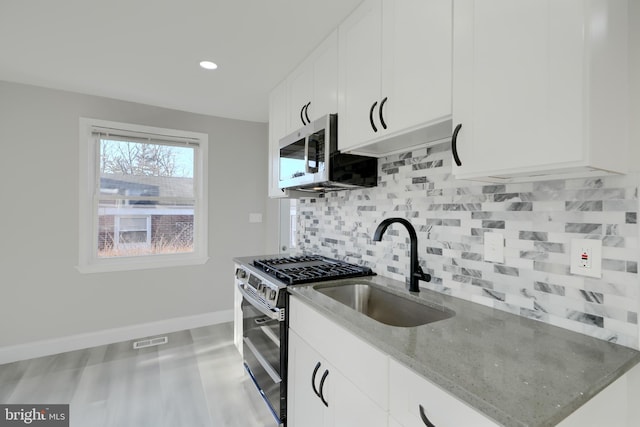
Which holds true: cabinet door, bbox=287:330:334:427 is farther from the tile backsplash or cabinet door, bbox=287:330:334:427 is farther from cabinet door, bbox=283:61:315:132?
cabinet door, bbox=283:61:315:132

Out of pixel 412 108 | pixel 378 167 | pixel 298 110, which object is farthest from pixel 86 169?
pixel 412 108

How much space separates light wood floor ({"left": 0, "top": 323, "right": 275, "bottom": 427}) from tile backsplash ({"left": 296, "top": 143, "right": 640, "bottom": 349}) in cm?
143

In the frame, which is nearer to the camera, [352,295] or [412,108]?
[412,108]

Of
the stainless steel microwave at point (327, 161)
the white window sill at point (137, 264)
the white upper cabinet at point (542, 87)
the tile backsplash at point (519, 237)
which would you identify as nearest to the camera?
the white upper cabinet at point (542, 87)

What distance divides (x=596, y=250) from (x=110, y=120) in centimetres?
377

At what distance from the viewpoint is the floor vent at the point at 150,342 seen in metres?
2.89

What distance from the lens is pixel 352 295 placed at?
1.72 meters

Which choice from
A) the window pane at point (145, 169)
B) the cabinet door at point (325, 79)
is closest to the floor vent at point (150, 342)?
the window pane at point (145, 169)

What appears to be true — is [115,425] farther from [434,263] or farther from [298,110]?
[298,110]

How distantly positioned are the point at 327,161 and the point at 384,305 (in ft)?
2.90

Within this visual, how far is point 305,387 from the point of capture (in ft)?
4.68

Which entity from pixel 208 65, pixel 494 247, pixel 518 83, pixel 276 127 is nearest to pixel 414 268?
pixel 494 247

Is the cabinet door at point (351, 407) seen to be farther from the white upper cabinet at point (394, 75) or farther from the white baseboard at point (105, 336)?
the white baseboard at point (105, 336)

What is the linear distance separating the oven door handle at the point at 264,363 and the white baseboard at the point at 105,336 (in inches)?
58.3
